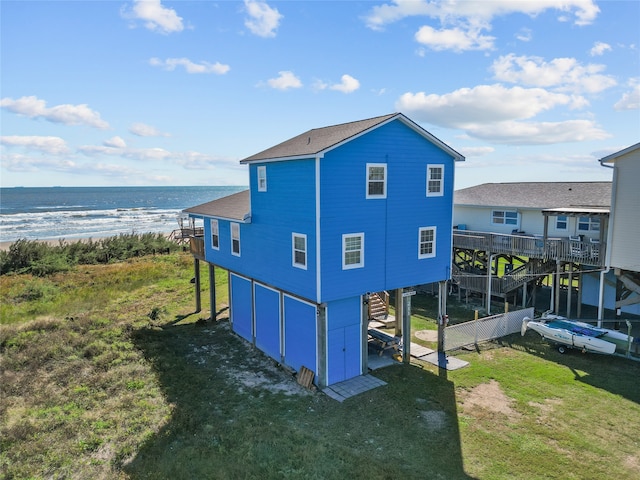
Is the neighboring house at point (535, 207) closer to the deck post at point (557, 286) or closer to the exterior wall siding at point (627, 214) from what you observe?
the exterior wall siding at point (627, 214)

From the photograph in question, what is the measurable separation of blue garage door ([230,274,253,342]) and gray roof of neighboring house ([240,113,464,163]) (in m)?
5.56

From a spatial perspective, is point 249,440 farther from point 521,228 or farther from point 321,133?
point 521,228

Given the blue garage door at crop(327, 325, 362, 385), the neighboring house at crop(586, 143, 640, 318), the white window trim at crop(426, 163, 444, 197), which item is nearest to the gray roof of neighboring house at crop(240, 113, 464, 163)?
the white window trim at crop(426, 163, 444, 197)

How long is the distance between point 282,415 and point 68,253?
3507 cm

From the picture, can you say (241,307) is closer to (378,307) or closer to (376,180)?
(378,307)

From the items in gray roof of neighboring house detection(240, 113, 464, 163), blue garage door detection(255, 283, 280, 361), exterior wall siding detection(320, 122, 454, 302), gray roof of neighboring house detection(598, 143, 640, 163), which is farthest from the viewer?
gray roof of neighboring house detection(598, 143, 640, 163)

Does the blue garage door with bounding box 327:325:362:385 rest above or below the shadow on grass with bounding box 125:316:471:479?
above

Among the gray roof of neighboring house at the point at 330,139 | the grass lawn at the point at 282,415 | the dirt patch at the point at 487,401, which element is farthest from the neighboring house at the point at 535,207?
the dirt patch at the point at 487,401

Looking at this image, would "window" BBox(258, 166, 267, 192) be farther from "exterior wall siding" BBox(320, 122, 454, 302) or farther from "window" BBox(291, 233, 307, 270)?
"exterior wall siding" BBox(320, 122, 454, 302)


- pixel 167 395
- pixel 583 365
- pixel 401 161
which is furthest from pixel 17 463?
pixel 583 365

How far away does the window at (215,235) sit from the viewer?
20.0 m

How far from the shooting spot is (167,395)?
43.9 ft

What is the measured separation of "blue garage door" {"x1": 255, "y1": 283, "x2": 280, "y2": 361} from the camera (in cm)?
1638

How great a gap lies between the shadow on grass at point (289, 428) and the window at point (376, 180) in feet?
20.7
